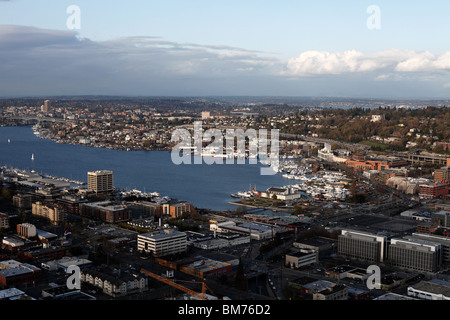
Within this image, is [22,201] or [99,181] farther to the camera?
[99,181]

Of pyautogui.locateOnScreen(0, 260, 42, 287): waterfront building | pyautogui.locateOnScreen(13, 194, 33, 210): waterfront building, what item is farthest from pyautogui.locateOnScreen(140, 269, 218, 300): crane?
pyautogui.locateOnScreen(13, 194, 33, 210): waterfront building

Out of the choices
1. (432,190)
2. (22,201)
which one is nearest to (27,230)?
(22,201)

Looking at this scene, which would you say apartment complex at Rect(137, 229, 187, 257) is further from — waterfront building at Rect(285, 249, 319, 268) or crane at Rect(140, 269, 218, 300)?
waterfront building at Rect(285, 249, 319, 268)

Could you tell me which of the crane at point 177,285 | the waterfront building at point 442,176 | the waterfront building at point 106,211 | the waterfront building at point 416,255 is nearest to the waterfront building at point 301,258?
the waterfront building at point 416,255

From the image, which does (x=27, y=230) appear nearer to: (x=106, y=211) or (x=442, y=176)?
(x=106, y=211)

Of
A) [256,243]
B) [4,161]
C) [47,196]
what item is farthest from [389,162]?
[4,161]
